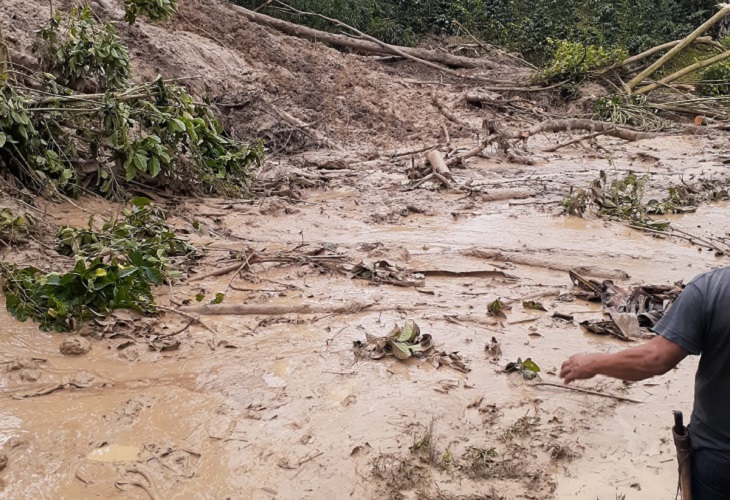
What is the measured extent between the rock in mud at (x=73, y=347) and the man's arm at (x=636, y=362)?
2748 mm

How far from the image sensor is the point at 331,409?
133 inches

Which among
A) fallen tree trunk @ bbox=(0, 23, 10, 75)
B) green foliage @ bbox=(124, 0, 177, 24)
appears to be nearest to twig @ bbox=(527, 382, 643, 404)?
green foliage @ bbox=(124, 0, 177, 24)

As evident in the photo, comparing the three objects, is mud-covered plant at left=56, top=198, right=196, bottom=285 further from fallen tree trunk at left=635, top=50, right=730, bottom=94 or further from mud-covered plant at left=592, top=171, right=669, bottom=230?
fallen tree trunk at left=635, top=50, right=730, bottom=94

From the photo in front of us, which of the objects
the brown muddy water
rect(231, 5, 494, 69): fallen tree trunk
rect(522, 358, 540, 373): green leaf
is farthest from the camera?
rect(231, 5, 494, 69): fallen tree trunk

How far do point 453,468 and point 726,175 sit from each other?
8277 mm

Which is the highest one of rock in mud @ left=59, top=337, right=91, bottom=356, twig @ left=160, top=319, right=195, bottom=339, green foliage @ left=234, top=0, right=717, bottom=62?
green foliage @ left=234, top=0, right=717, bottom=62

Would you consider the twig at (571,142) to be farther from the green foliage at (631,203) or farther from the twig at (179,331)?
the twig at (179,331)

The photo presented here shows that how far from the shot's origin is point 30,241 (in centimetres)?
493

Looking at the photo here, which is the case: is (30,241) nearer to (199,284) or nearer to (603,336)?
(199,284)

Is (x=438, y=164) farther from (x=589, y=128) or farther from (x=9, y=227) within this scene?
(x=9, y=227)

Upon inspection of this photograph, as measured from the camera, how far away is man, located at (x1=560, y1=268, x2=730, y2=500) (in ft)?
6.31

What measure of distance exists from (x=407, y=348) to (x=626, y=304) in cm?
172

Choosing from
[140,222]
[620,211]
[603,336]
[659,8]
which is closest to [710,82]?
[659,8]

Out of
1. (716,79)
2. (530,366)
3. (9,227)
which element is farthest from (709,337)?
(716,79)
